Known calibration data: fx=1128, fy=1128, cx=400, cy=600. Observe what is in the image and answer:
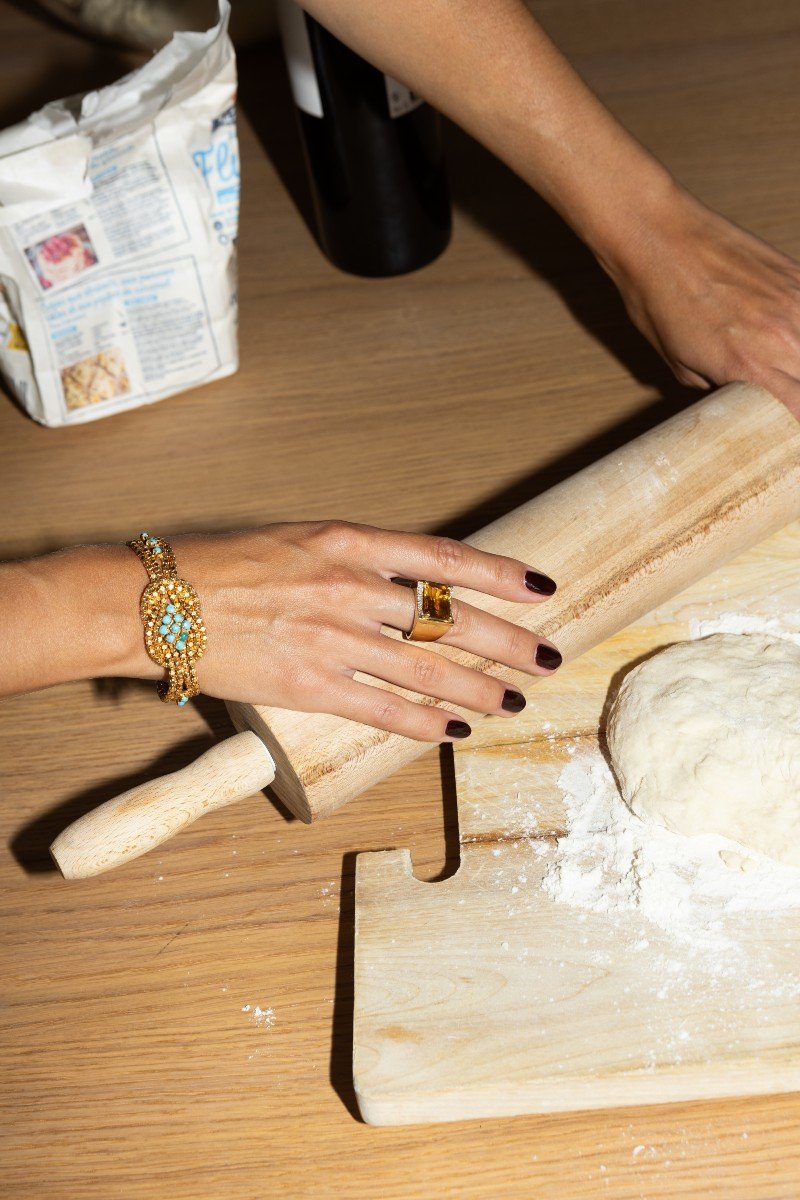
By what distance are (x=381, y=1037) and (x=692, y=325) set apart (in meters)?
0.72

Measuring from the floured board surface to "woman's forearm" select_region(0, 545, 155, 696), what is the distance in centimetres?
26

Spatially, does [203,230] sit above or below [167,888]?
above

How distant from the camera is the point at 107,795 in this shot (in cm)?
101

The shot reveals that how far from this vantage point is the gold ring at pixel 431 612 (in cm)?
87

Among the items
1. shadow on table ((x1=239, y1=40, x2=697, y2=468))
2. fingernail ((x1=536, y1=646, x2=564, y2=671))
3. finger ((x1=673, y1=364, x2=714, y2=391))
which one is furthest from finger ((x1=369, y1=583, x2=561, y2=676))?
finger ((x1=673, y1=364, x2=714, y2=391))

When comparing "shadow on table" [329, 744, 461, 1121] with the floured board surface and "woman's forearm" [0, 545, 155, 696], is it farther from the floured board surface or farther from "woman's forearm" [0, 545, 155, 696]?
"woman's forearm" [0, 545, 155, 696]

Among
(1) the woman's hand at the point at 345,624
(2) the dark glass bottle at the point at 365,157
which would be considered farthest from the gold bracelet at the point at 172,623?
(2) the dark glass bottle at the point at 365,157

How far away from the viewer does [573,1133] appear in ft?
2.51

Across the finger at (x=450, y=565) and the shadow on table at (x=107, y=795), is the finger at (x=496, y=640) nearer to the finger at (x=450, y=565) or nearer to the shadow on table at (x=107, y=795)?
the finger at (x=450, y=565)

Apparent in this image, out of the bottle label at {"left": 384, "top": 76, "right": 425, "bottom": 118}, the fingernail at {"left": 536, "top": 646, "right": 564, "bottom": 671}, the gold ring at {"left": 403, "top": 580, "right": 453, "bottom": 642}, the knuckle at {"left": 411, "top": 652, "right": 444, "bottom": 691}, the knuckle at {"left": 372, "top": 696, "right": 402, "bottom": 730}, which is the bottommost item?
the fingernail at {"left": 536, "top": 646, "right": 564, "bottom": 671}

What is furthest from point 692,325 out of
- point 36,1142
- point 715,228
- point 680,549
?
point 36,1142

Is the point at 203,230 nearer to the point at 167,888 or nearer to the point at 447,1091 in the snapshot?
the point at 167,888

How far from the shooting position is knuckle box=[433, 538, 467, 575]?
880 millimetres

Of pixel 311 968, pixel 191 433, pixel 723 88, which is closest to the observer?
pixel 311 968
